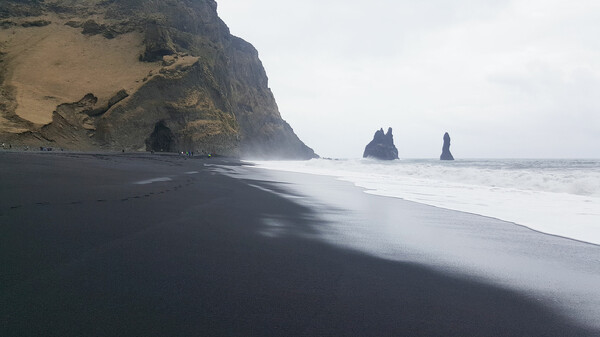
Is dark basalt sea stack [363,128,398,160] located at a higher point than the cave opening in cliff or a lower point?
higher

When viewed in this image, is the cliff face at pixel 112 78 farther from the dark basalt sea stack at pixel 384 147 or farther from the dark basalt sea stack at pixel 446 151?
the dark basalt sea stack at pixel 446 151

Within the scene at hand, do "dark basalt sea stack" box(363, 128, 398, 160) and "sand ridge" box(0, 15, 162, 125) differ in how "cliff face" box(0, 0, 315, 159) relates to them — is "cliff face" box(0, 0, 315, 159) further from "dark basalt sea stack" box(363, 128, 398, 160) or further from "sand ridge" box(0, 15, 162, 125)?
"dark basalt sea stack" box(363, 128, 398, 160)

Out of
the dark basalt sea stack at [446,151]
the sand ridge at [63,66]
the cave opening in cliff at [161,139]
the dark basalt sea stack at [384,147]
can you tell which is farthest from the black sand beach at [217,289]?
the dark basalt sea stack at [446,151]

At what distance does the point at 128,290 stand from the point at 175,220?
3.02 meters

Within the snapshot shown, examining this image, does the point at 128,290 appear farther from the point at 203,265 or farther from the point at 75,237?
the point at 75,237

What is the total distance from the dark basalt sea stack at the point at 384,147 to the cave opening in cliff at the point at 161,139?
12629cm

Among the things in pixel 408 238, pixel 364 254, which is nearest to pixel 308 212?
pixel 408 238

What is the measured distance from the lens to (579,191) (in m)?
14.1

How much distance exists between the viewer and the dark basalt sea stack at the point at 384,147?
536 feet

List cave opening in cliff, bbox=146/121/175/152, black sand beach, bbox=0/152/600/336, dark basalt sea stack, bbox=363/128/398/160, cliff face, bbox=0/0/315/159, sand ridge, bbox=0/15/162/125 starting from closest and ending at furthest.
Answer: black sand beach, bbox=0/152/600/336, cliff face, bbox=0/0/315/159, sand ridge, bbox=0/15/162/125, cave opening in cliff, bbox=146/121/175/152, dark basalt sea stack, bbox=363/128/398/160

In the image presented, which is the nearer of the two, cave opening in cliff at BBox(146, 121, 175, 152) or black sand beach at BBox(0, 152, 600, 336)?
black sand beach at BBox(0, 152, 600, 336)

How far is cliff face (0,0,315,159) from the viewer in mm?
43312

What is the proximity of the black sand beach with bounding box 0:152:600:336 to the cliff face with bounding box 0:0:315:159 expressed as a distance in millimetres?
43640

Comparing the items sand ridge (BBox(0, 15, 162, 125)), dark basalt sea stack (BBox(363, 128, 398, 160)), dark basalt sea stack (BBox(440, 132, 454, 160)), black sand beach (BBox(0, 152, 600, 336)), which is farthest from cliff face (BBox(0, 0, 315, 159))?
dark basalt sea stack (BBox(440, 132, 454, 160))
